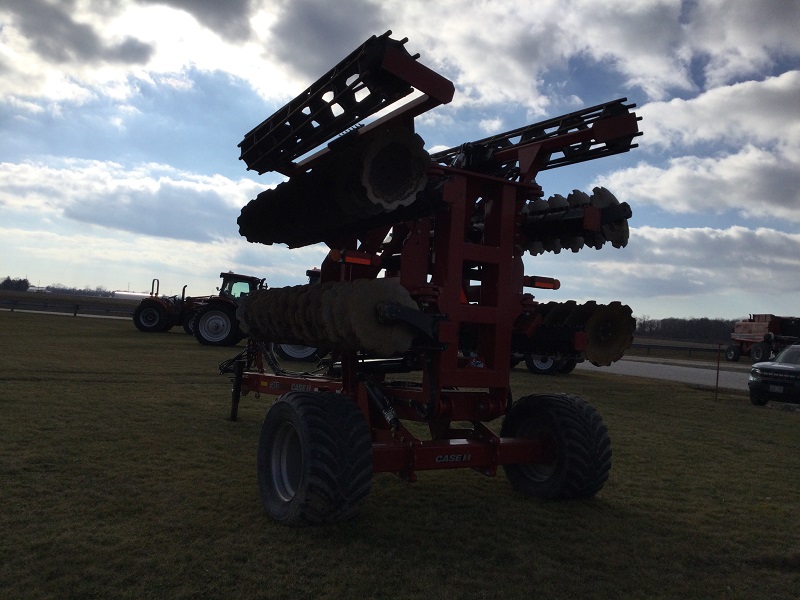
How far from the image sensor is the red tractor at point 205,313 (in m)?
21.4

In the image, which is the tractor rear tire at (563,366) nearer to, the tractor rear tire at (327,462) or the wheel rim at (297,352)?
the wheel rim at (297,352)

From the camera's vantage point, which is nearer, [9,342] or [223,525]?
[223,525]

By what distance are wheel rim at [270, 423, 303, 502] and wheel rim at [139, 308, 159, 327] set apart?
78.0ft

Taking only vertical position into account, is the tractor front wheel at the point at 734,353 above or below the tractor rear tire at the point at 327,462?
above

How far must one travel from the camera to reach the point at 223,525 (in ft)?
15.3

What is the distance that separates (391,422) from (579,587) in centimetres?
176

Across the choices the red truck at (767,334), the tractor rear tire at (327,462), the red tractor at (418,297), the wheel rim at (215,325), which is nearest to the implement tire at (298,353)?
the wheel rim at (215,325)

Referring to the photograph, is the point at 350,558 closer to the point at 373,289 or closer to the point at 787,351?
the point at 373,289

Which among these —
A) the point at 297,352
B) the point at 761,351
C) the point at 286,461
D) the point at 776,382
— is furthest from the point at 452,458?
the point at 761,351

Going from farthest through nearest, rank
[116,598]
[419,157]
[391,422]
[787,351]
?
[787,351]
[391,422]
[419,157]
[116,598]

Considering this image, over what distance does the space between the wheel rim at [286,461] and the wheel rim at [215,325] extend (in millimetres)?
16815

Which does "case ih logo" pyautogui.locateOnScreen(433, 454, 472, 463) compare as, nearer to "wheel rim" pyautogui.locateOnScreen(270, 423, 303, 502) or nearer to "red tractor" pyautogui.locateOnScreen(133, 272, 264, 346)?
"wheel rim" pyautogui.locateOnScreen(270, 423, 303, 502)

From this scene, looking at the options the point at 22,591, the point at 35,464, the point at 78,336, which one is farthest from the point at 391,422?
the point at 78,336

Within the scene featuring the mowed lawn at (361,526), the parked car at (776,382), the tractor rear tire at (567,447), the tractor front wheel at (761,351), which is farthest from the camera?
the tractor front wheel at (761,351)
